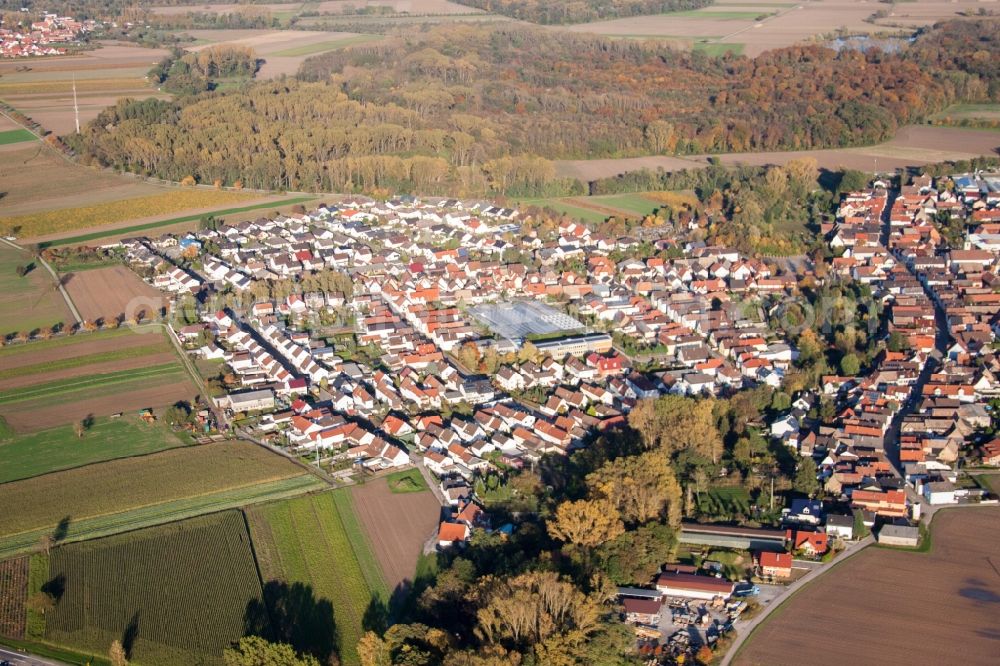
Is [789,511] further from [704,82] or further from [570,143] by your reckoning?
[704,82]

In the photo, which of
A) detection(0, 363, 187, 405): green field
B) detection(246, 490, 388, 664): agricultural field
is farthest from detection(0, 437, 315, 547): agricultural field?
detection(0, 363, 187, 405): green field

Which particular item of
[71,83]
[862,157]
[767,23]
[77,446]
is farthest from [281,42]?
[77,446]

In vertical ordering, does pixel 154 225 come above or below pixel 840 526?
above

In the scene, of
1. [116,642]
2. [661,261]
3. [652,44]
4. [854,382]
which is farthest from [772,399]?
[652,44]

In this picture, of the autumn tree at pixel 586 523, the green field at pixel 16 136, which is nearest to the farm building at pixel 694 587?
the autumn tree at pixel 586 523

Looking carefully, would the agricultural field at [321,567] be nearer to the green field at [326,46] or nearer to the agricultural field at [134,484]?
the agricultural field at [134,484]

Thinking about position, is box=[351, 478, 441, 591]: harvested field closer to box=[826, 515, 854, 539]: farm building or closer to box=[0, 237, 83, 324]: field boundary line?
box=[826, 515, 854, 539]: farm building

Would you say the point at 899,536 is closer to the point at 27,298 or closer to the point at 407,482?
the point at 407,482
